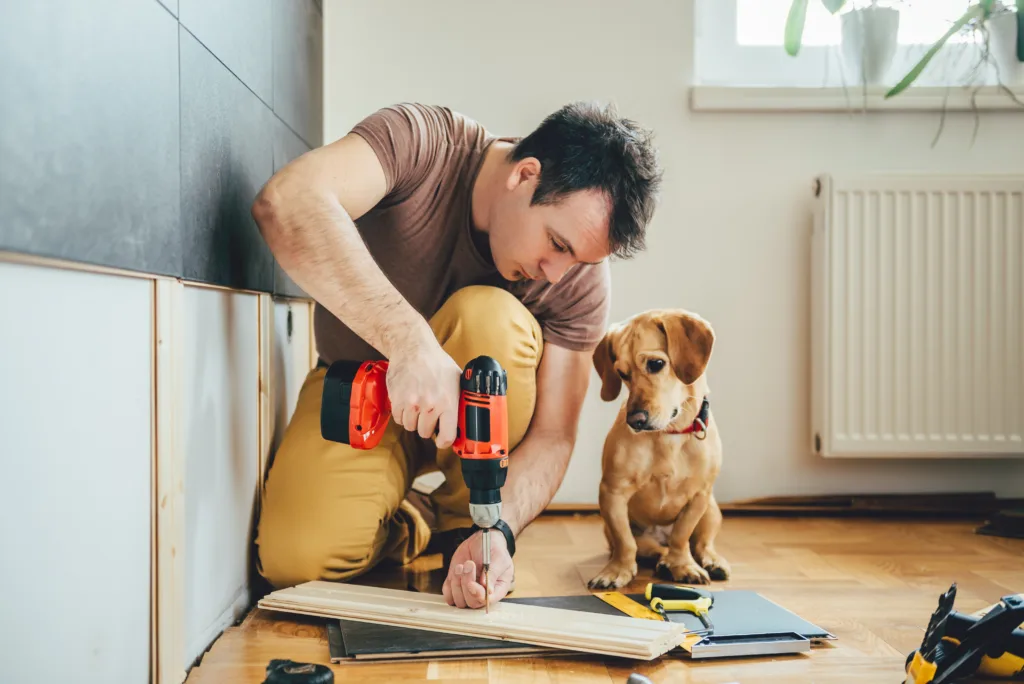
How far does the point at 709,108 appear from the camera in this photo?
8.11ft

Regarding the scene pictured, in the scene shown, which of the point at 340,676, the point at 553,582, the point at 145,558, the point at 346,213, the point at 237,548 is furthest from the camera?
the point at 553,582

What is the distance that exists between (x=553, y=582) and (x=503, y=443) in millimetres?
562

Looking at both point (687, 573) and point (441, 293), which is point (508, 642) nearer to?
point (687, 573)

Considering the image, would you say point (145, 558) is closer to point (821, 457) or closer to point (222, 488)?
point (222, 488)

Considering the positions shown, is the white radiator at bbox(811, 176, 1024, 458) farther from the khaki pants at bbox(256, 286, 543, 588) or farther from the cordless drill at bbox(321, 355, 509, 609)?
the cordless drill at bbox(321, 355, 509, 609)

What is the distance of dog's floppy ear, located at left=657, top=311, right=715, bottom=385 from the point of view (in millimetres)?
1683

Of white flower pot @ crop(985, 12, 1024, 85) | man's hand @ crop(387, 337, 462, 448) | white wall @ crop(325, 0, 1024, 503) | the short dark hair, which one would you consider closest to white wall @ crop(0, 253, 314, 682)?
man's hand @ crop(387, 337, 462, 448)

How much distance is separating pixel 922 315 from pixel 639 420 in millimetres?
1228

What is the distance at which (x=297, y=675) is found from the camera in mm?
904

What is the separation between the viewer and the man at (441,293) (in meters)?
1.33

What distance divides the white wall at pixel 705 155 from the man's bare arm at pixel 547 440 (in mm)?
754

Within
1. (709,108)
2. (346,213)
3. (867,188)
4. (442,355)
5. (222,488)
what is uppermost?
(709,108)

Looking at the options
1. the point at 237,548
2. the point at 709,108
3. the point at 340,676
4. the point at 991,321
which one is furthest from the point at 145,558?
the point at 991,321

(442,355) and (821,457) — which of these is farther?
(821,457)
